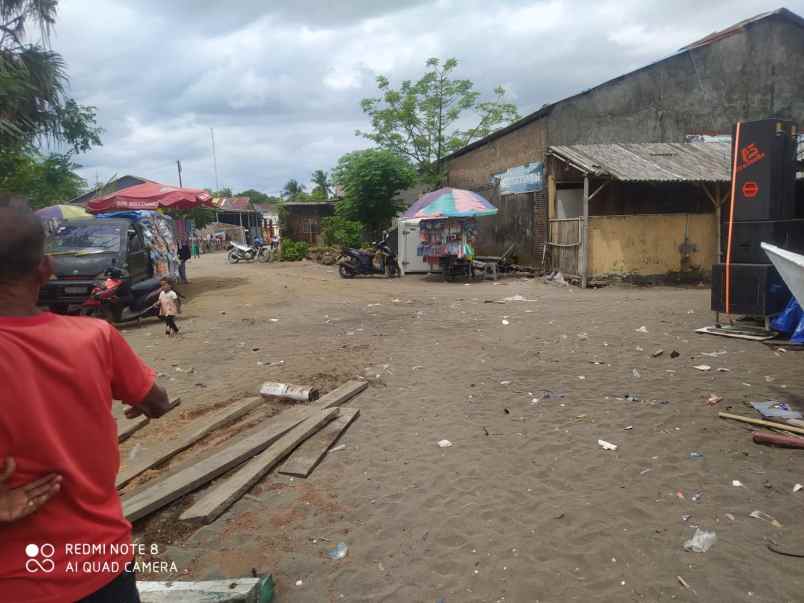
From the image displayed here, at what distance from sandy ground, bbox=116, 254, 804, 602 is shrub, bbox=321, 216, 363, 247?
56.5 ft

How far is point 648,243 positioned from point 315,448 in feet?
40.5

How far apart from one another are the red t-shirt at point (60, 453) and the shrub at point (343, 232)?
22.4 metres

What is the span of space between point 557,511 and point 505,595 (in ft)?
2.61

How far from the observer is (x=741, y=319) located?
8070 millimetres

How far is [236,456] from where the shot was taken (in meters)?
Answer: 3.73

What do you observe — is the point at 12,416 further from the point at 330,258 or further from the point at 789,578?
the point at 330,258

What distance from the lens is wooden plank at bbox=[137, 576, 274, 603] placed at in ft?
7.20

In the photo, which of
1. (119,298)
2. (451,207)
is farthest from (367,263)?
(119,298)

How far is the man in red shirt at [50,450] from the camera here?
4.17 feet

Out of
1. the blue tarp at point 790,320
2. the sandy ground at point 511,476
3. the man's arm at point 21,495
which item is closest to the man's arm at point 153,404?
the man's arm at point 21,495

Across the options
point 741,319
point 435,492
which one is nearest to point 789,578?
point 435,492

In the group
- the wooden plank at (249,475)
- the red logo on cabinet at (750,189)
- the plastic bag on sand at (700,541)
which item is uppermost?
the red logo on cabinet at (750,189)

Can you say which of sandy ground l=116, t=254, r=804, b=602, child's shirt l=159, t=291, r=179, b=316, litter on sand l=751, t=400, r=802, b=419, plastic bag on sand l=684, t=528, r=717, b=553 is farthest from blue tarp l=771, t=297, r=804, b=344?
child's shirt l=159, t=291, r=179, b=316

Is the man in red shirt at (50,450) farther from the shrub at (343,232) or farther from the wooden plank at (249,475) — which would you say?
the shrub at (343,232)
